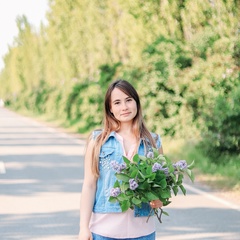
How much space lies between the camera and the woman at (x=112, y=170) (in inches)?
144

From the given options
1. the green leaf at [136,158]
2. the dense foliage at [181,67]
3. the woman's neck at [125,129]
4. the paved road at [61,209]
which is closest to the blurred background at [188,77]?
the dense foliage at [181,67]

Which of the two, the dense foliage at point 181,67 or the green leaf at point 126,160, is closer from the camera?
the green leaf at point 126,160

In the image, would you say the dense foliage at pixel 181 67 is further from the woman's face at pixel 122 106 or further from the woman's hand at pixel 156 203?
the woman's hand at pixel 156 203

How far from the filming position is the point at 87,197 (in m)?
3.70

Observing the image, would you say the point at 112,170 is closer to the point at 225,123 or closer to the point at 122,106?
the point at 122,106

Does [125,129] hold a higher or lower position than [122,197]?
higher

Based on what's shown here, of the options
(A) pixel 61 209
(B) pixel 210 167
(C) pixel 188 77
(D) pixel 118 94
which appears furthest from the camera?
(C) pixel 188 77

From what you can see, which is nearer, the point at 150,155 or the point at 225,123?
the point at 150,155

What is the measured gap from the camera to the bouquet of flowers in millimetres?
3525

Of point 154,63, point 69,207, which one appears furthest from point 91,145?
point 154,63

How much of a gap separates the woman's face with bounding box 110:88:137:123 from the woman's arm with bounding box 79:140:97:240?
191mm

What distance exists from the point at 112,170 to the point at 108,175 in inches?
1.5

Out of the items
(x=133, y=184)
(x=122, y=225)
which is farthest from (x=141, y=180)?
(x=122, y=225)

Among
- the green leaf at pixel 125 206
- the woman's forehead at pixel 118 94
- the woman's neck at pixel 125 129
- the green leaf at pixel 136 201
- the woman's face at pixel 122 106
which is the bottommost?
the green leaf at pixel 125 206
